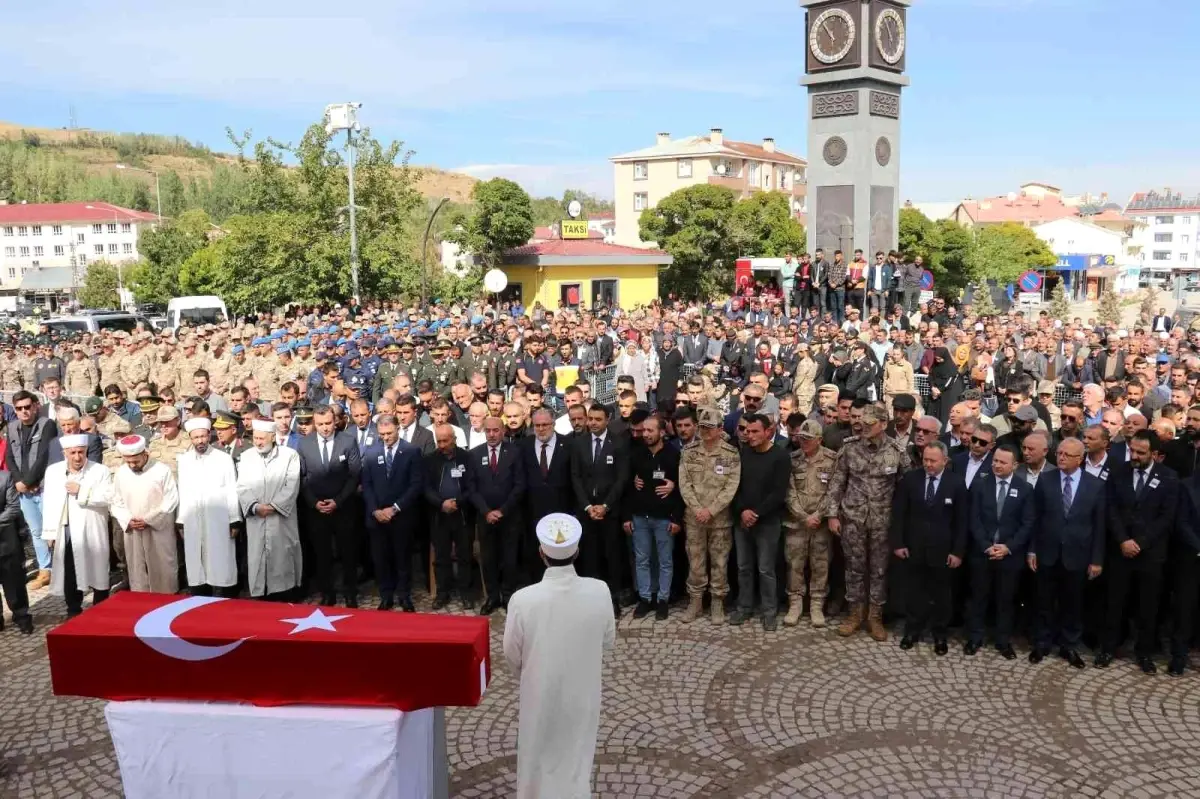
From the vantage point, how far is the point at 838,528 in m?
7.21

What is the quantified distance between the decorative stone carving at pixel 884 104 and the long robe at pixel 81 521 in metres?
21.2

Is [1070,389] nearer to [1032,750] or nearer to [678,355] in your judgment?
[678,355]

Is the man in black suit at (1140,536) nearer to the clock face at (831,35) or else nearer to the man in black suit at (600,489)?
the man in black suit at (600,489)

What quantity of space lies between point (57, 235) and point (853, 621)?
105241mm

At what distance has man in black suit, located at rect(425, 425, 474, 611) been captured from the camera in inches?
311

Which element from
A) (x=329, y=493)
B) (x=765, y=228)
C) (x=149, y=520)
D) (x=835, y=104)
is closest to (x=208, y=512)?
(x=149, y=520)

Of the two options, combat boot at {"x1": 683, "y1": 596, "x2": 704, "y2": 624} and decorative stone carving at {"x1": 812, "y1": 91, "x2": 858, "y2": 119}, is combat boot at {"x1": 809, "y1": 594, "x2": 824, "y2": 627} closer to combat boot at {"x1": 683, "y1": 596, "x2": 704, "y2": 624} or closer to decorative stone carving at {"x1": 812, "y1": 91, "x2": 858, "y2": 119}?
combat boot at {"x1": 683, "y1": 596, "x2": 704, "y2": 624}

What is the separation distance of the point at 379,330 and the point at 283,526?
36.9 feet

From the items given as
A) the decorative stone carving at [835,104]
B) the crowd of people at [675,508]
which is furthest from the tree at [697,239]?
the crowd of people at [675,508]

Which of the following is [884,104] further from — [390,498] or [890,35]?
[390,498]

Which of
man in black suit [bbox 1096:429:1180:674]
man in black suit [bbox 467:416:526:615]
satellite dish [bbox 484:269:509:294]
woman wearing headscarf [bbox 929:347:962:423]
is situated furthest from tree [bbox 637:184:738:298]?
man in black suit [bbox 1096:429:1180:674]

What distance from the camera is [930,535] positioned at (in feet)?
22.4

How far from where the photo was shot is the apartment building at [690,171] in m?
72.1

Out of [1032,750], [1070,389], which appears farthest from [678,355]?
[1032,750]
